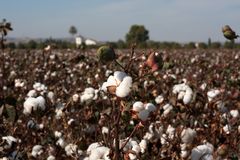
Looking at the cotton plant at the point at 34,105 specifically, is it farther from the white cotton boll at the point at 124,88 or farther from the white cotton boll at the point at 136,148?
the white cotton boll at the point at 124,88

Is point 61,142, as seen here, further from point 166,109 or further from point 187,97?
point 187,97

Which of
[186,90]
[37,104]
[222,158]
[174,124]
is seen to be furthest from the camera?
[174,124]

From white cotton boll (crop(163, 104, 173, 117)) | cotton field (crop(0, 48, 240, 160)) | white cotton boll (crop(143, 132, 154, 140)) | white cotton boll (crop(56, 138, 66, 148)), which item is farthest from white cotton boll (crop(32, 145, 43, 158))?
white cotton boll (crop(163, 104, 173, 117))

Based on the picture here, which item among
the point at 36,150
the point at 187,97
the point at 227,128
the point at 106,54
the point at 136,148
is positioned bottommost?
the point at 36,150

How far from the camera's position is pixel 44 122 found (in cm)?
488

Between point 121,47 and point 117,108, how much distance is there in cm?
4372

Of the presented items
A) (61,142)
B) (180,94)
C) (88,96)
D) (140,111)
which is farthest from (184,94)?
(140,111)

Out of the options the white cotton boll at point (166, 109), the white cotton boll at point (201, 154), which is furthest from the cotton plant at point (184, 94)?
the white cotton boll at point (201, 154)

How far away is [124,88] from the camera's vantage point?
212cm

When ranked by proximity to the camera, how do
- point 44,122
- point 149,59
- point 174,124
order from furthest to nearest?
point 44,122 < point 174,124 < point 149,59

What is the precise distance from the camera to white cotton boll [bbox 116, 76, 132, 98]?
2123 mm

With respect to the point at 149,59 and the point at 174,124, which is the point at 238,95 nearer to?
the point at 174,124

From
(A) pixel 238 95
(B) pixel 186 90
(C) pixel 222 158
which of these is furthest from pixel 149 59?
(A) pixel 238 95

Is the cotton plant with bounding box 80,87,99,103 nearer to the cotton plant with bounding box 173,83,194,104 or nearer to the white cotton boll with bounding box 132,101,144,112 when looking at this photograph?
the cotton plant with bounding box 173,83,194,104
